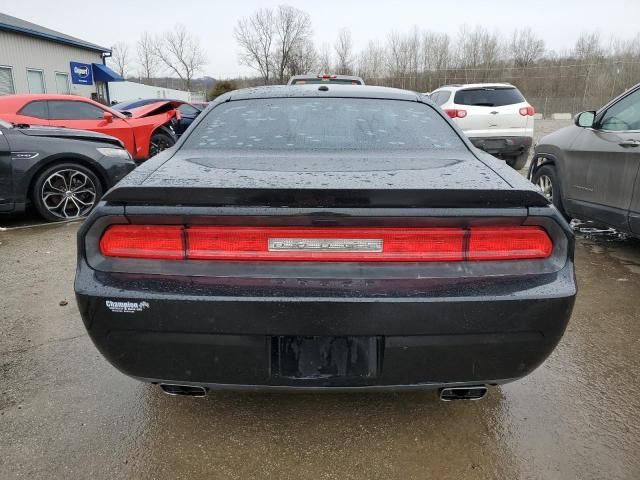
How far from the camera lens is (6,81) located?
64.8 ft

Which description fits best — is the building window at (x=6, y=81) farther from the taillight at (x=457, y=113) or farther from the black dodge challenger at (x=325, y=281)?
the black dodge challenger at (x=325, y=281)

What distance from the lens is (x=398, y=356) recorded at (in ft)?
5.64

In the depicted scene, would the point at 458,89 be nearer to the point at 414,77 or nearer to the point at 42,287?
the point at 42,287

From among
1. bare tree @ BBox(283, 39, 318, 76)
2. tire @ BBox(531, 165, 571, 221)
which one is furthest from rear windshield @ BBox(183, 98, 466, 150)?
bare tree @ BBox(283, 39, 318, 76)

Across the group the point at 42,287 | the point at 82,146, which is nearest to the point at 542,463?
the point at 42,287

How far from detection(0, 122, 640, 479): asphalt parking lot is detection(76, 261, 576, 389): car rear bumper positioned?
15.2 inches

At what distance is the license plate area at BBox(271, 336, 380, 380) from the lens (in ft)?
5.62

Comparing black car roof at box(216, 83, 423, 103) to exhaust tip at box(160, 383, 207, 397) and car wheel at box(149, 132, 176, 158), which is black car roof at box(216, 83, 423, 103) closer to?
exhaust tip at box(160, 383, 207, 397)

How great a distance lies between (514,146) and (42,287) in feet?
27.0

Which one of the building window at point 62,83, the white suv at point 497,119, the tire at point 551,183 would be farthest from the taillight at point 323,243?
the building window at point 62,83

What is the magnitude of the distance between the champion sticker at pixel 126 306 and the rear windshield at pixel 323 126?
3.51 feet

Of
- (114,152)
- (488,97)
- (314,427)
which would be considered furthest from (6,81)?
(314,427)

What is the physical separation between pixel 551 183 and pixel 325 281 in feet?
14.7

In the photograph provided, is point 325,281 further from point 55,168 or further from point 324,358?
point 55,168
